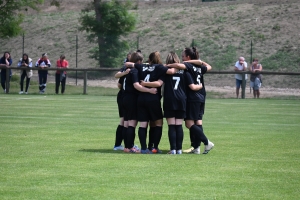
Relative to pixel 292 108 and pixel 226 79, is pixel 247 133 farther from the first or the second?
pixel 226 79

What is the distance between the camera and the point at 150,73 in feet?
40.9

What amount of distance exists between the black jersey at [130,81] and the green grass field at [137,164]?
1.15 metres

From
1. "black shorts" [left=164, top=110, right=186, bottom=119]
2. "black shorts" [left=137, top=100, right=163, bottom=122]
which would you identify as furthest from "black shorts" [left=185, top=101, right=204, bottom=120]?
"black shorts" [left=137, top=100, right=163, bottom=122]

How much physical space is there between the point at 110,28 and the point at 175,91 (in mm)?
32462

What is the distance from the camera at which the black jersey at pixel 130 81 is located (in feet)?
40.9

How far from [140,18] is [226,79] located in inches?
685

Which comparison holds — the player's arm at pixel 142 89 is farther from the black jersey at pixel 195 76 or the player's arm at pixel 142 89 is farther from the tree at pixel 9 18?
the tree at pixel 9 18

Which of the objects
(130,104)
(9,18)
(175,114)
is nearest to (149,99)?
(130,104)

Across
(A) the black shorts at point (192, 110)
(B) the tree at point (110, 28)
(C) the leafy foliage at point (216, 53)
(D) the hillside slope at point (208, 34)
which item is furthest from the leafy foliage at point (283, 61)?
(A) the black shorts at point (192, 110)

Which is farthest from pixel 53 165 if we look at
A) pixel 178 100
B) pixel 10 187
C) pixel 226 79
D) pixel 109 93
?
pixel 226 79

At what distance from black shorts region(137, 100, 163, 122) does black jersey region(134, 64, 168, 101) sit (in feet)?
0.30

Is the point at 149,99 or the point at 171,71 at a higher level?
the point at 171,71

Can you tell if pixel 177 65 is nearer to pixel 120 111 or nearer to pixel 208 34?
pixel 120 111

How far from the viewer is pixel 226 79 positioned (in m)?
42.6
